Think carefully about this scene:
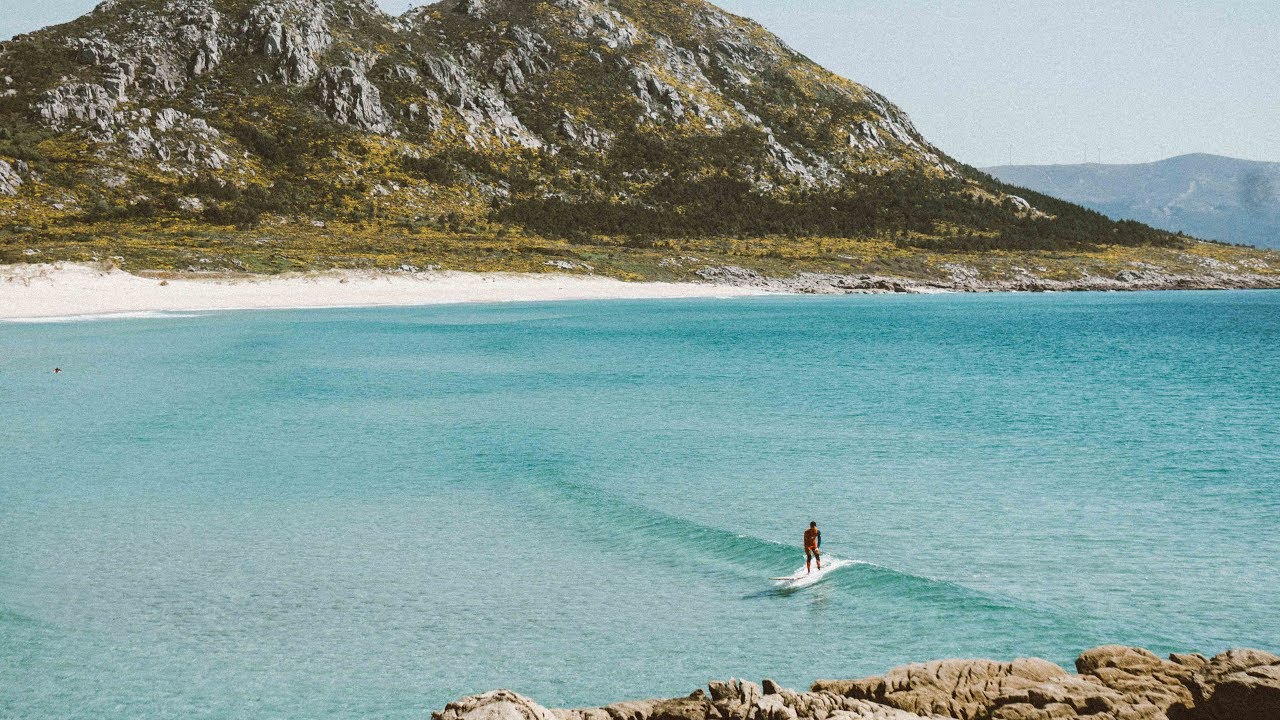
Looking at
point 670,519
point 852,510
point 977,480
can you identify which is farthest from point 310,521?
point 977,480

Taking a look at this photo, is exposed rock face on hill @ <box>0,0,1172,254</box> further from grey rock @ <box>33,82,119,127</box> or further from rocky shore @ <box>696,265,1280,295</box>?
rocky shore @ <box>696,265,1280,295</box>

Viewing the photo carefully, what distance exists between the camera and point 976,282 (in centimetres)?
15012

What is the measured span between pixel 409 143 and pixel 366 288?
7263 cm

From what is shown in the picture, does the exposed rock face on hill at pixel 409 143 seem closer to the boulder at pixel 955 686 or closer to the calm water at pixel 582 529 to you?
the calm water at pixel 582 529

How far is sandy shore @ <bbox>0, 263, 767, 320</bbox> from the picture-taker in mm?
88125

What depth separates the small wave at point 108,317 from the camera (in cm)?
7838

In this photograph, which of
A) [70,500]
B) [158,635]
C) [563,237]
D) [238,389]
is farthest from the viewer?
[563,237]

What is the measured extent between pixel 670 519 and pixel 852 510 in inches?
163

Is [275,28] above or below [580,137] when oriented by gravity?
above

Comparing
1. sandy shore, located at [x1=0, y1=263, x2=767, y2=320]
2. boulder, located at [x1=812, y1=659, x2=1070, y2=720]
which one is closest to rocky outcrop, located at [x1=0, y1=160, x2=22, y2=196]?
sandy shore, located at [x1=0, y1=263, x2=767, y2=320]

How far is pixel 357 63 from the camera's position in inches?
7057

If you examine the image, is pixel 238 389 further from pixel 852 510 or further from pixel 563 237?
pixel 563 237

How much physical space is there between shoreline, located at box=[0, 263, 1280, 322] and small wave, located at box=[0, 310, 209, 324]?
43 cm

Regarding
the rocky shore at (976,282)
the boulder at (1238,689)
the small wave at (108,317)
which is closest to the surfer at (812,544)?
the boulder at (1238,689)
